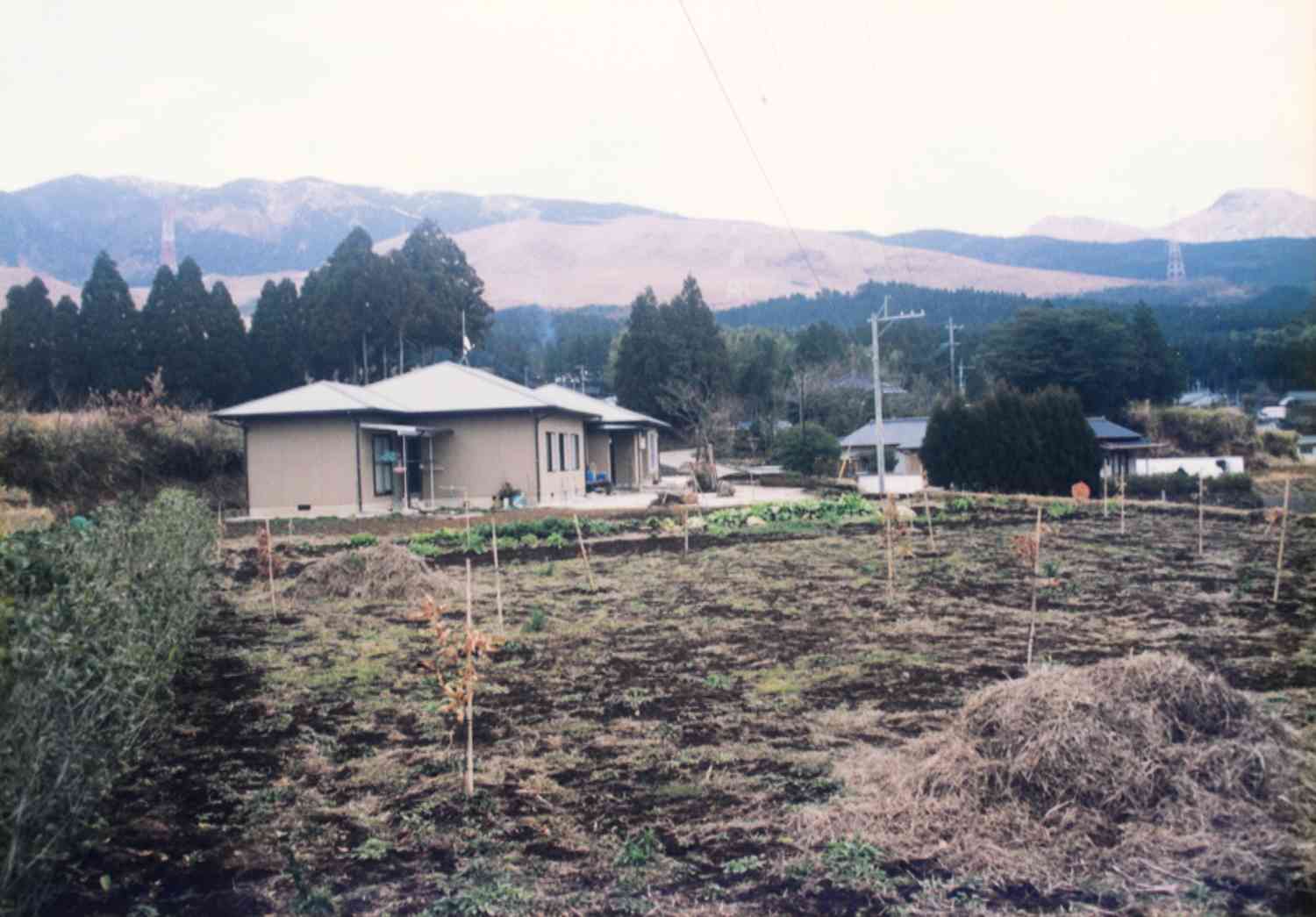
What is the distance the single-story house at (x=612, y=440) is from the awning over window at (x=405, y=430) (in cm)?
508

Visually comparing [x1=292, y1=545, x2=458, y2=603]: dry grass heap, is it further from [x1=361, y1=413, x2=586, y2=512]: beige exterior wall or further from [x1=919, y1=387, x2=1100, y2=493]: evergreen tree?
[x1=919, y1=387, x2=1100, y2=493]: evergreen tree

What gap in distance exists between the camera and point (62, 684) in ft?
8.99

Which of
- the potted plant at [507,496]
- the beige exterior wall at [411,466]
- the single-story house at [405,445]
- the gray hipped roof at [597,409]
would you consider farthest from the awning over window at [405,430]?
the gray hipped roof at [597,409]

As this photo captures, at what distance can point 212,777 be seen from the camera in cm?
425

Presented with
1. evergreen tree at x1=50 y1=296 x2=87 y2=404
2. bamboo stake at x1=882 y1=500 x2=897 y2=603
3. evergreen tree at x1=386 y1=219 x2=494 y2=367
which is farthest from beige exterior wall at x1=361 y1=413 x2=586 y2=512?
evergreen tree at x1=386 y1=219 x2=494 y2=367

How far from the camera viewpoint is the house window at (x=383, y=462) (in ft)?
67.4

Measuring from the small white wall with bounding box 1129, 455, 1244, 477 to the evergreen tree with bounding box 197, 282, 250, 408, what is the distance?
1088 inches

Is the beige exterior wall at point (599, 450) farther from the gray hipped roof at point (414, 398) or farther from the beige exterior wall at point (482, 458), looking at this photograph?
the beige exterior wall at point (482, 458)

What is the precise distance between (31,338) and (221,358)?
5.30 metres

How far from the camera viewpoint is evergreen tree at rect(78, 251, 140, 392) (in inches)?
1171

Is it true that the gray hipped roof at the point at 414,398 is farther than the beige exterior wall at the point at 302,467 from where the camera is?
No

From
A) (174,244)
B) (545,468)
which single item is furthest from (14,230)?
(545,468)

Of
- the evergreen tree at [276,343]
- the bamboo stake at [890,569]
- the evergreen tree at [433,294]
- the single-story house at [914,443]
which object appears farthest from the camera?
the evergreen tree at [433,294]

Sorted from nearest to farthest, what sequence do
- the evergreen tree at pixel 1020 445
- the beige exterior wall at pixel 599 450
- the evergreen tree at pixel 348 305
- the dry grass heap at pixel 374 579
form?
the dry grass heap at pixel 374 579, the evergreen tree at pixel 1020 445, the beige exterior wall at pixel 599 450, the evergreen tree at pixel 348 305
